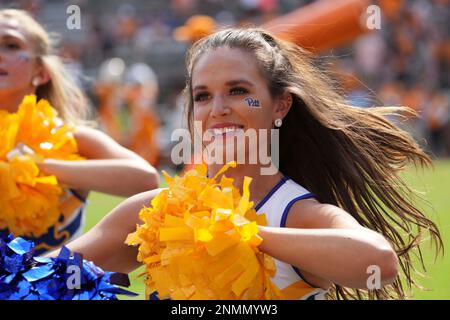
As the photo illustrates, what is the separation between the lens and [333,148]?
2732 millimetres

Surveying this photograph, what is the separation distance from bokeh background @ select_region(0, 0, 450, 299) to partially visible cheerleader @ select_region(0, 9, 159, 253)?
392 inches

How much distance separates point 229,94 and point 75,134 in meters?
1.27

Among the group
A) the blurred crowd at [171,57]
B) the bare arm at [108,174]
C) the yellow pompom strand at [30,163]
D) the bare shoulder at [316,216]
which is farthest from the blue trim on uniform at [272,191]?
the blurred crowd at [171,57]

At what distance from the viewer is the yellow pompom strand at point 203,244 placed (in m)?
2.21

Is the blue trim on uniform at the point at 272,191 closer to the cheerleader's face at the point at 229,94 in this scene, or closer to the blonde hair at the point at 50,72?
the cheerleader's face at the point at 229,94

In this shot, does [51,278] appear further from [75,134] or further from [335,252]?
[75,134]

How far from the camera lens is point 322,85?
287cm

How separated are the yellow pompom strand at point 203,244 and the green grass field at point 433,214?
29 cm

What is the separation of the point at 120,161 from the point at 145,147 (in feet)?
35.0

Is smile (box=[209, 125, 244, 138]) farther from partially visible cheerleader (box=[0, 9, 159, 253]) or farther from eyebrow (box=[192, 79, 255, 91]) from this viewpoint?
partially visible cheerleader (box=[0, 9, 159, 253])

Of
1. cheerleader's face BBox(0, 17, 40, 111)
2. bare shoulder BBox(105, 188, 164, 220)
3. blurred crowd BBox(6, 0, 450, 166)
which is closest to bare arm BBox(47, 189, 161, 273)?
bare shoulder BBox(105, 188, 164, 220)
